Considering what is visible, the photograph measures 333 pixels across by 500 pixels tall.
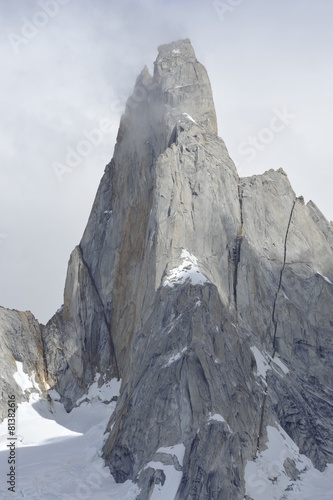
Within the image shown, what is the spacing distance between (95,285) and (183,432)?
124 ft

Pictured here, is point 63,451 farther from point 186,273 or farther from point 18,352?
point 18,352

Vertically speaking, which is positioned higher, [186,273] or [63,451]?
[186,273]

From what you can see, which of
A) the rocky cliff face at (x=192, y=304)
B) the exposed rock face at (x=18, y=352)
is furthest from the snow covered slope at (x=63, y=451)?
the exposed rock face at (x=18, y=352)

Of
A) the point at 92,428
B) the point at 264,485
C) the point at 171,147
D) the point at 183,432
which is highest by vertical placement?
the point at 171,147

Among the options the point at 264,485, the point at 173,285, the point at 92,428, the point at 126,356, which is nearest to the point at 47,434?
the point at 92,428

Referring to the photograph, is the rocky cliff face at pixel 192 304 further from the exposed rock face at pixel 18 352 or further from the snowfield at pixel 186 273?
the exposed rock face at pixel 18 352

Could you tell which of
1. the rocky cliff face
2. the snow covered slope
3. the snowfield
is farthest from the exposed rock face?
the snowfield

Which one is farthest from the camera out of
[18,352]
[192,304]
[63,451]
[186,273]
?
[18,352]

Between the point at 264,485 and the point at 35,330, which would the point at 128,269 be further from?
the point at 264,485

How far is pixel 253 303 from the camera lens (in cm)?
10081

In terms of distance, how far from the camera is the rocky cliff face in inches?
3292

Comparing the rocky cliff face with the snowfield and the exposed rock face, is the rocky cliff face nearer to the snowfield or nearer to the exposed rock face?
the snowfield

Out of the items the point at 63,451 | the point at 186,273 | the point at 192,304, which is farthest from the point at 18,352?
the point at 192,304

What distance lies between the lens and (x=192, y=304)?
90.2 meters
